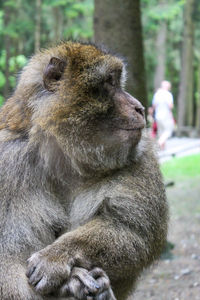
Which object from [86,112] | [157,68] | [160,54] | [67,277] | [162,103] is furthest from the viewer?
[157,68]

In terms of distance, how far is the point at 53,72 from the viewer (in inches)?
132

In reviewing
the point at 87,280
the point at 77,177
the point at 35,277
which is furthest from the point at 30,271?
the point at 77,177

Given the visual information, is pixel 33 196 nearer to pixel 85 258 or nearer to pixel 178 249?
pixel 85 258

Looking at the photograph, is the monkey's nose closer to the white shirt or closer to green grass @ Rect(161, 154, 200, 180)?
green grass @ Rect(161, 154, 200, 180)

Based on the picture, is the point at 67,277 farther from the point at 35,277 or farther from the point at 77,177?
the point at 77,177

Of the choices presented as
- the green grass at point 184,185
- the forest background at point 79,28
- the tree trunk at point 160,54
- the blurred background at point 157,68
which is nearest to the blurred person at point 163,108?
the blurred background at point 157,68

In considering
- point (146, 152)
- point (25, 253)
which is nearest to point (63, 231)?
point (25, 253)

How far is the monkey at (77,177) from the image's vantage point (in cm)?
315

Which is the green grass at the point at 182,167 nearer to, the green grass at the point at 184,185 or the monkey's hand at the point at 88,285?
the green grass at the point at 184,185

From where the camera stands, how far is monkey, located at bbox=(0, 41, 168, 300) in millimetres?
3154

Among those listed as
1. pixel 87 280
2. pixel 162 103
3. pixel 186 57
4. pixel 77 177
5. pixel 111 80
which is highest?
pixel 111 80

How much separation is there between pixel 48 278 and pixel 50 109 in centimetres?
101

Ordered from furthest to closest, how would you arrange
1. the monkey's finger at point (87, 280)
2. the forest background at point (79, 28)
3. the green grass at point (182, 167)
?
1. the forest background at point (79, 28)
2. the green grass at point (182, 167)
3. the monkey's finger at point (87, 280)

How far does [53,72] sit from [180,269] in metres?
4.60
